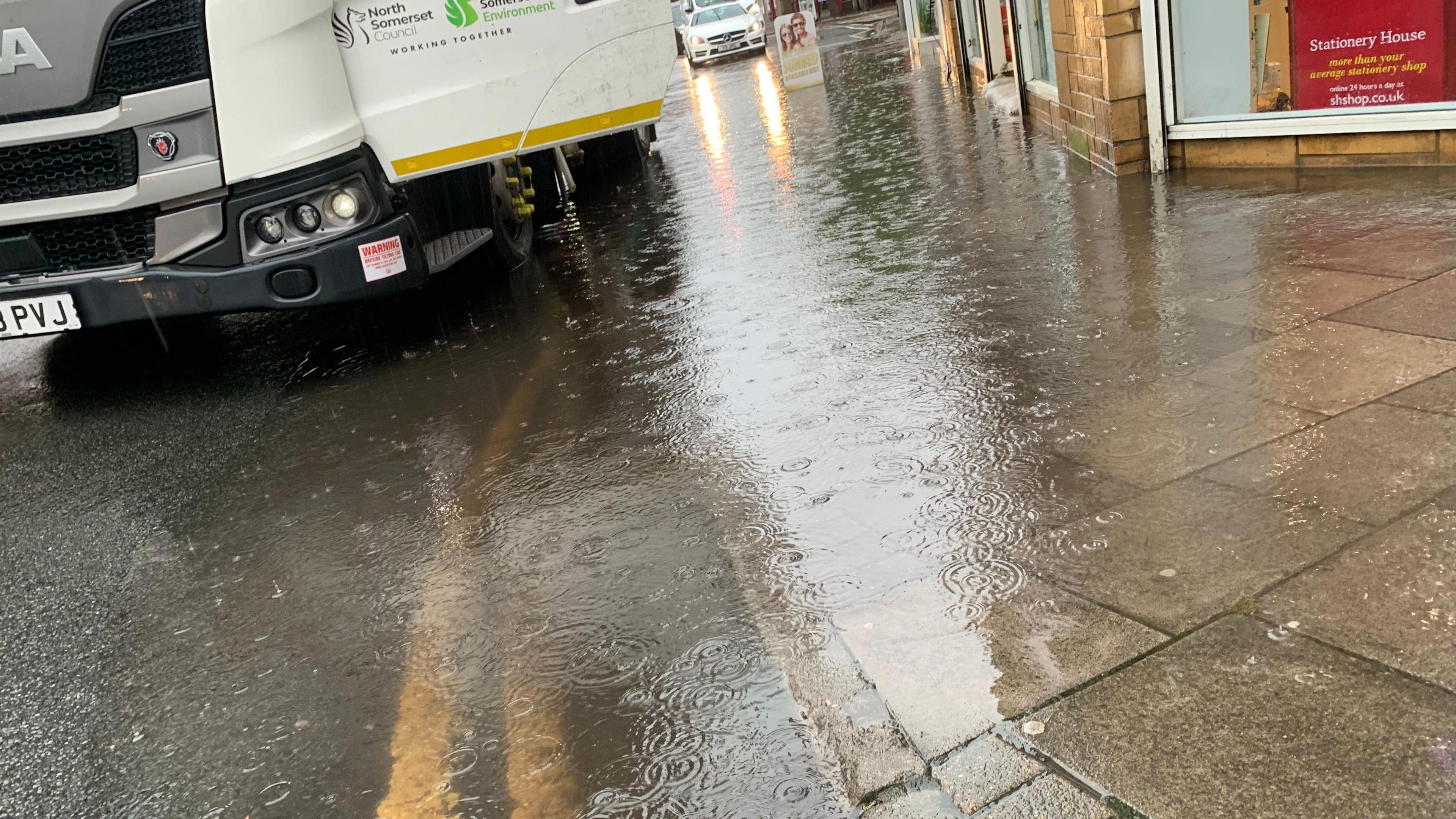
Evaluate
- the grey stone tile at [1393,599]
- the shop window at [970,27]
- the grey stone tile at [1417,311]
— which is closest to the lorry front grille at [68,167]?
the grey stone tile at [1393,599]

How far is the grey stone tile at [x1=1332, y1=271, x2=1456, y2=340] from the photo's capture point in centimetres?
427

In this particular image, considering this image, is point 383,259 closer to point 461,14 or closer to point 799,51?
point 461,14

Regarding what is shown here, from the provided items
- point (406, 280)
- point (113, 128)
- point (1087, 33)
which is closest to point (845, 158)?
point (1087, 33)

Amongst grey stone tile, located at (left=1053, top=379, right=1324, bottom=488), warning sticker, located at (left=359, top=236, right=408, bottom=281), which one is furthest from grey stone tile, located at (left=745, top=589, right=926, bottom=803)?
warning sticker, located at (left=359, top=236, right=408, bottom=281)

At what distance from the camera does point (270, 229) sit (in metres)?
5.85

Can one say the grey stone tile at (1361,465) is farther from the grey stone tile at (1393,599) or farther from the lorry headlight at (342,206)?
the lorry headlight at (342,206)

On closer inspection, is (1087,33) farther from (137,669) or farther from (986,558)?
(137,669)

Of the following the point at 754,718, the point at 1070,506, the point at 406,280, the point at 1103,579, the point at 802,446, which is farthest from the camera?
the point at 406,280

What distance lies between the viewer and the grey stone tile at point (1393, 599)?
2.56m

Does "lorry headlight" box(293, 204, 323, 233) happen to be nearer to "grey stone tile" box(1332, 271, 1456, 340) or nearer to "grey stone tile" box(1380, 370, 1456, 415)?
"grey stone tile" box(1332, 271, 1456, 340)

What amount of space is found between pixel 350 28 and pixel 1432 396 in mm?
5123

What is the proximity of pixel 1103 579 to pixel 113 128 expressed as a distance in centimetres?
493

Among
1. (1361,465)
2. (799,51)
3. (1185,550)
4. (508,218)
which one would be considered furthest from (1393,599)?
(799,51)

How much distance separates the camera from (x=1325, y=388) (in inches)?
157
